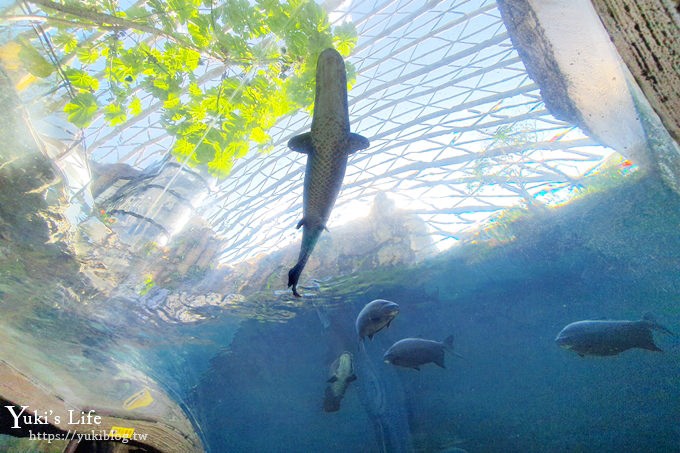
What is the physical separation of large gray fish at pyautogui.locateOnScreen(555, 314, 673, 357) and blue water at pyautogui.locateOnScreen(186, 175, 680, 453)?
357 inches

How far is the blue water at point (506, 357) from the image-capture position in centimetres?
1681

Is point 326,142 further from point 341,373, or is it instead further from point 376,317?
point 341,373

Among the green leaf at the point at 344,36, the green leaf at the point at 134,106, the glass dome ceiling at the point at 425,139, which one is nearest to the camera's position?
the green leaf at the point at 344,36

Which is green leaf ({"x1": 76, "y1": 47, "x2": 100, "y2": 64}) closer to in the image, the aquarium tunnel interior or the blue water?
the aquarium tunnel interior

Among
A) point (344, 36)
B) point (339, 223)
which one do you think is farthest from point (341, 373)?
point (344, 36)

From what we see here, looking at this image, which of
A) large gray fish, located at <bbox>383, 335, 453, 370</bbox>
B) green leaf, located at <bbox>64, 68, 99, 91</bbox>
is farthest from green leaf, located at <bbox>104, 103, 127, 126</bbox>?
large gray fish, located at <bbox>383, 335, 453, 370</bbox>

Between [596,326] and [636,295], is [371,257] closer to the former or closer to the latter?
[596,326]

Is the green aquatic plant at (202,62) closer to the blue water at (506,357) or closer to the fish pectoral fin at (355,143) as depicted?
the fish pectoral fin at (355,143)

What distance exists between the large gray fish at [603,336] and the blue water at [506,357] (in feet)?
29.7

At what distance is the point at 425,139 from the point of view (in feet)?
60.4

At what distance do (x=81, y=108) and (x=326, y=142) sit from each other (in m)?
3.95

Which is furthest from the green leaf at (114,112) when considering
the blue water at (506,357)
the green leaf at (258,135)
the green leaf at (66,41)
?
the blue water at (506,357)

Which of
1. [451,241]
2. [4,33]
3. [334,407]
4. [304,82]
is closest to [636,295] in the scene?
[451,241]

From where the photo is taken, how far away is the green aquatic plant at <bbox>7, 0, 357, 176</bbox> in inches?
148
